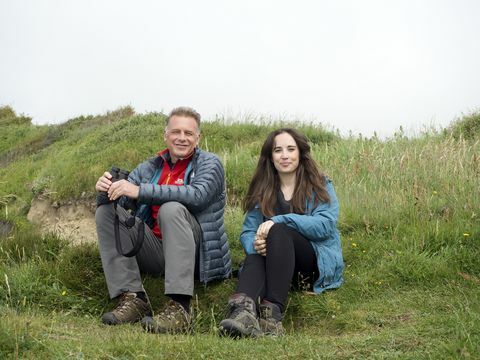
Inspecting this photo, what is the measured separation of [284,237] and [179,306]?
0.96 m

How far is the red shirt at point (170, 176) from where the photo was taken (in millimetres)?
5180

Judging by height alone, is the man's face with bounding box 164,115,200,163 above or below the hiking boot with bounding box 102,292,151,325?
above

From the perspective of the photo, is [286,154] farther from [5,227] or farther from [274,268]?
[5,227]

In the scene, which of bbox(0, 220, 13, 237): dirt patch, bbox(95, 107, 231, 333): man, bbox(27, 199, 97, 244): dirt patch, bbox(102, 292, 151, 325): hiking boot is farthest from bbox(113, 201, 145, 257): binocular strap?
bbox(0, 220, 13, 237): dirt patch

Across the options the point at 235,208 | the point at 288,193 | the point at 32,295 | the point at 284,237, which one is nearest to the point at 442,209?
the point at 288,193

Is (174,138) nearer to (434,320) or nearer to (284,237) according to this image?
(284,237)

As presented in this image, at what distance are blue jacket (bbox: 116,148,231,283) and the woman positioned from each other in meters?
0.26

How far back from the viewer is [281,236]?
15.1 feet

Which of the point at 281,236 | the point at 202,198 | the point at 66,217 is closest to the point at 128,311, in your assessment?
the point at 202,198

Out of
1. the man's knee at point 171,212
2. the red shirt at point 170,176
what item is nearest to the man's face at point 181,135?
the red shirt at point 170,176

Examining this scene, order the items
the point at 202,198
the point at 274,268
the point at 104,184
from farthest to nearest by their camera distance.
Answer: the point at 202,198 < the point at 104,184 < the point at 274,268

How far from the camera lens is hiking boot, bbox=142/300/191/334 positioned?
4.17 m

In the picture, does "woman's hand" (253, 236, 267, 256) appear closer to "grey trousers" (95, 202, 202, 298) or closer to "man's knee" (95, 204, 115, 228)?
"grey trousers" (95, 202, 202, 298)

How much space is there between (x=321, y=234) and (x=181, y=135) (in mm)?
1444
